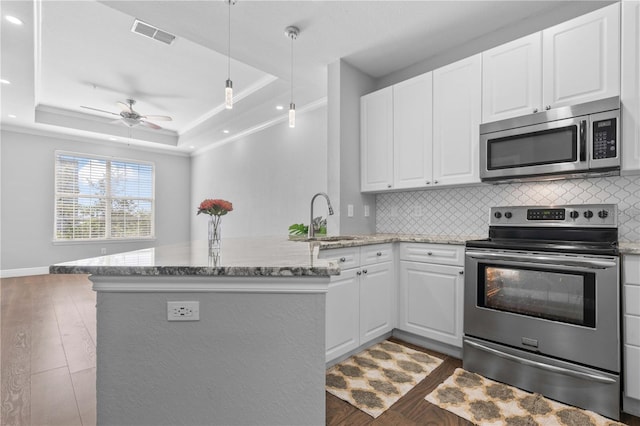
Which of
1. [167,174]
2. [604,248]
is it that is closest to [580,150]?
[604,248]

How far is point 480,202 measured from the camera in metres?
2.86

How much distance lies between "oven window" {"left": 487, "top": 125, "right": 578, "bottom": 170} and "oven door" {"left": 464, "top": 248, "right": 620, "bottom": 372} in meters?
0.69

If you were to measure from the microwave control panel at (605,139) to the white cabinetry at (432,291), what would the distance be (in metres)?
1.04

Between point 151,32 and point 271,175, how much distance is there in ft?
9.06

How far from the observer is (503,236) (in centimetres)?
242

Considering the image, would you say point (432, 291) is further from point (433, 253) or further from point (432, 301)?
point (433, 253)

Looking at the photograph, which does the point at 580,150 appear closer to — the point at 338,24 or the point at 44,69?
the point at 338,24

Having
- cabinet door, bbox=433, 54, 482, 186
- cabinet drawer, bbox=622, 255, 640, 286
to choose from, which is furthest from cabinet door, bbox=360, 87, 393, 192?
cabinet drawer, bbox=622, 255, 640, 286

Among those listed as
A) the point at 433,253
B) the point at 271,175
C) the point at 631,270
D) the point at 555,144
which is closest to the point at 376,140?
the point at 433,253

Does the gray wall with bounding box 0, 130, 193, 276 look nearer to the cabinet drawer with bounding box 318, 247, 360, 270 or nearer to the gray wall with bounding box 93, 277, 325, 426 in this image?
the cabinet drawer with bounding box 318, 247, 360, 270

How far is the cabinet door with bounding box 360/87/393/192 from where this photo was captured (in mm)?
3133

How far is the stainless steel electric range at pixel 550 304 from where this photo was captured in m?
1.79

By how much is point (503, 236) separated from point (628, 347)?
92cm

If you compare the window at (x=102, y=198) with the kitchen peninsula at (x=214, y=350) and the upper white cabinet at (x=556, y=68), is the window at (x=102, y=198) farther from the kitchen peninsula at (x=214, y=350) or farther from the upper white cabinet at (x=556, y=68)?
the upper white cabinet at (x=556, y=68)
